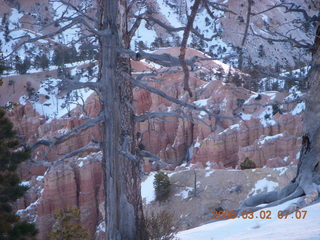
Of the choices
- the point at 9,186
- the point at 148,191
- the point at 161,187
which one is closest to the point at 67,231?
the point at 9,186

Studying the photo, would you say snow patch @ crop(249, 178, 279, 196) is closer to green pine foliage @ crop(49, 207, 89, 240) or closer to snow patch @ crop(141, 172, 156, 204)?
snow patch @ crop(141, 172, 156, 204)

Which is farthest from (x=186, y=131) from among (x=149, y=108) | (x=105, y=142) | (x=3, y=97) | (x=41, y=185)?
(x=105, y=142)

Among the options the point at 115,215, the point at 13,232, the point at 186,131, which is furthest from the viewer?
the point at 186,131

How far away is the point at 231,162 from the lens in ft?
104

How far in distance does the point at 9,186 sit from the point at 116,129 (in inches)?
250

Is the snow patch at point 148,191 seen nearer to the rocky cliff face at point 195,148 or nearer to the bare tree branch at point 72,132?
the rocky cliff face at point 195,148

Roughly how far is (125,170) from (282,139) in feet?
Answer: 82.6

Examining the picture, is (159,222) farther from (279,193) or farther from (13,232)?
(13,232)

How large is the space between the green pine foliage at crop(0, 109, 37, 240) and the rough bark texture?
5.06 meters

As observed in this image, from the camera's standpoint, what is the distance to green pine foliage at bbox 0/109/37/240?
983 centimetres

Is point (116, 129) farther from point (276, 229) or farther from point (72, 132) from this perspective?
point (276, 229)

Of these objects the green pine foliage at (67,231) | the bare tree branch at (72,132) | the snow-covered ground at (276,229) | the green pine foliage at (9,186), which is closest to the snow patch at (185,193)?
the green pine foliage at (67,231)

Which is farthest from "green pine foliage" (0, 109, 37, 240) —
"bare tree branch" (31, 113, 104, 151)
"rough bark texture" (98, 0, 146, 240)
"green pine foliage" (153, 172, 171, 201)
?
"green pine foliage" (153, 172, 171, 201)

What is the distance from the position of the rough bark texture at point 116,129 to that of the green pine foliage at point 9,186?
506 centimetres
